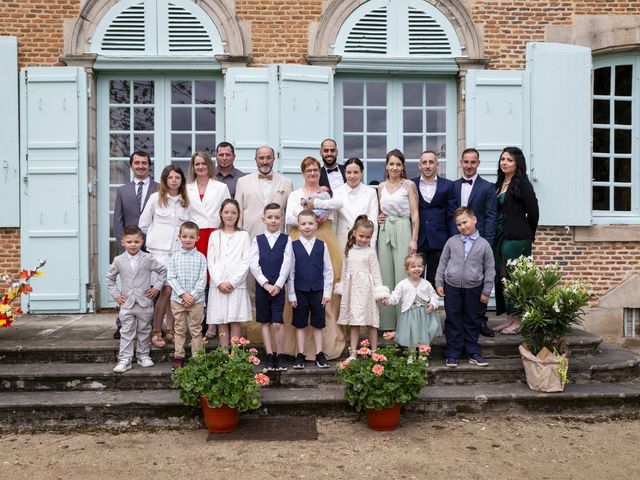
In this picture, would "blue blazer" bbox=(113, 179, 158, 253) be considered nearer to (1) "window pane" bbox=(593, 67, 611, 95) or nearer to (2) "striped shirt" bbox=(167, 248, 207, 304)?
(2) "striped shirt" bbox=(167, 248, 207, 304)

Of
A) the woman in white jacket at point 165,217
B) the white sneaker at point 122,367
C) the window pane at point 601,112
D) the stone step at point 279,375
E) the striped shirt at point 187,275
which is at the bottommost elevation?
Result: the stone step at point 279,375

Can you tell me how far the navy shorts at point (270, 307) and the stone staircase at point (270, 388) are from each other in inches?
18.7

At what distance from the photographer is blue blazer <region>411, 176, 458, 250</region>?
5242 millimetres

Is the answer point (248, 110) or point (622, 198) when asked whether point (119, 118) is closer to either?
point (248, 110)

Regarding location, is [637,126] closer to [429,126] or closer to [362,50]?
[429,126]

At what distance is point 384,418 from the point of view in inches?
167

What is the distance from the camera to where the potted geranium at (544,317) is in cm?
457

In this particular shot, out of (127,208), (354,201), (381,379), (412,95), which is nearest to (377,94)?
(412,95)

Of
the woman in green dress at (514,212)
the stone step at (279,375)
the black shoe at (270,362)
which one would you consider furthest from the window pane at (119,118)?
the woman in green dress at (514,212)

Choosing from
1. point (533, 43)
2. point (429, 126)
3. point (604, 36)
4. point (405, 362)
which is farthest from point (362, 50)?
point (405, 362)

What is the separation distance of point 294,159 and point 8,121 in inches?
131

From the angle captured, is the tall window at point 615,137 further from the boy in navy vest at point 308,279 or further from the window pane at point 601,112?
the boy in navy vest at point 308,279

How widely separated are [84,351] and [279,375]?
68.2 inches

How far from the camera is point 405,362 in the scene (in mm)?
4328
